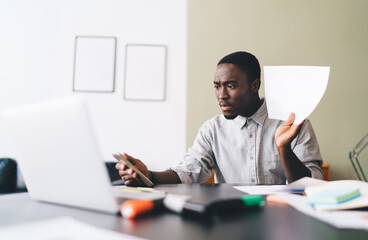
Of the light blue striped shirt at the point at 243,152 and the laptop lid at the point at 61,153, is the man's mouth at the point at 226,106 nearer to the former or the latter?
the light blue striped shirt at the point at 243,152

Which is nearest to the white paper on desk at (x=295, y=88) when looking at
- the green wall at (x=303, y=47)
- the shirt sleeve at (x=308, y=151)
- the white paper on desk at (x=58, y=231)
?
the shirt sleeve at (x=308, y=151)

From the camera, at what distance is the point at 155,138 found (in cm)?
255

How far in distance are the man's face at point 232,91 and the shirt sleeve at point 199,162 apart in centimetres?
16

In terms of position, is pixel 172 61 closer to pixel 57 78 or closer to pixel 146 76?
pixel 146 76

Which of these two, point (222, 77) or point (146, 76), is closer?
point (222, 77)

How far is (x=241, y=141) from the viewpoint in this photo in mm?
1441

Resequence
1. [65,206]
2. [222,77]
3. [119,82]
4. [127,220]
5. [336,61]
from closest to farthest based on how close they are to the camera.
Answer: [127,220], [65,206], [222,77], [336,61], [119,82]

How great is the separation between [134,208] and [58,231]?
12cm

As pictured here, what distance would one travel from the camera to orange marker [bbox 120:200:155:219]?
0.50 metres

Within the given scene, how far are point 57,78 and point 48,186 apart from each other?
88.6 inches

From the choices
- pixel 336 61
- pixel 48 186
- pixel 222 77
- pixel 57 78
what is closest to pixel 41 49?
pixel 57 78

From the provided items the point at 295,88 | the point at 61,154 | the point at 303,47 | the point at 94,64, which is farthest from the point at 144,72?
the point at 61,154

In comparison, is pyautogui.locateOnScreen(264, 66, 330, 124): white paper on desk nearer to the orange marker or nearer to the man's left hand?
the man's left hand

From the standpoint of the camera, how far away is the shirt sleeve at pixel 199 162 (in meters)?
1.29
